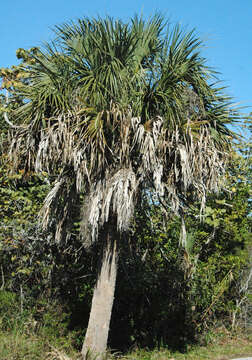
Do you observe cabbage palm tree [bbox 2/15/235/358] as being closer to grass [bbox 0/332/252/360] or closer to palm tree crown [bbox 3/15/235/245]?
palm tree crown [bbox 3/15/235/245]

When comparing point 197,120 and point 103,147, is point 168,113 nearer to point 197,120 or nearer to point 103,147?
point 197,120

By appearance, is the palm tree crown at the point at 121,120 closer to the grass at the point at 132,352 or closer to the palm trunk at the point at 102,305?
the palm trunk at the point at 102,305

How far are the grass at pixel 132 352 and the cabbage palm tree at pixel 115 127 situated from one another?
0.80 meters

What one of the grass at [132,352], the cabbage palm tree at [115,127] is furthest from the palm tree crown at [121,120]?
the grass at [132,352]

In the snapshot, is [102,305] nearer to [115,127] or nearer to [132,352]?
[132,352]

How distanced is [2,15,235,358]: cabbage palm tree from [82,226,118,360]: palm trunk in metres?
0.02

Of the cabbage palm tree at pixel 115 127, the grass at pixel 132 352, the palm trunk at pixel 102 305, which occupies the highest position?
the cabbage palm tree at pixel 115 127

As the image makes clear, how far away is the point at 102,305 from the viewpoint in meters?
6.53

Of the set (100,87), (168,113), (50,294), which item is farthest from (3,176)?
(168,113)

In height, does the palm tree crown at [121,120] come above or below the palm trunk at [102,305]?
above

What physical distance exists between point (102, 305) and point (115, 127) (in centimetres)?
282

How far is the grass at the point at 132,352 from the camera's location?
6.30 meters

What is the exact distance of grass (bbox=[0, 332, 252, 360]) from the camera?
20.7ft

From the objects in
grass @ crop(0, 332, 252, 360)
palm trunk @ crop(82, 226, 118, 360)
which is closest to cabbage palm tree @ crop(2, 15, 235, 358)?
palm trunk @ crop(82, 226, 118, 360)
